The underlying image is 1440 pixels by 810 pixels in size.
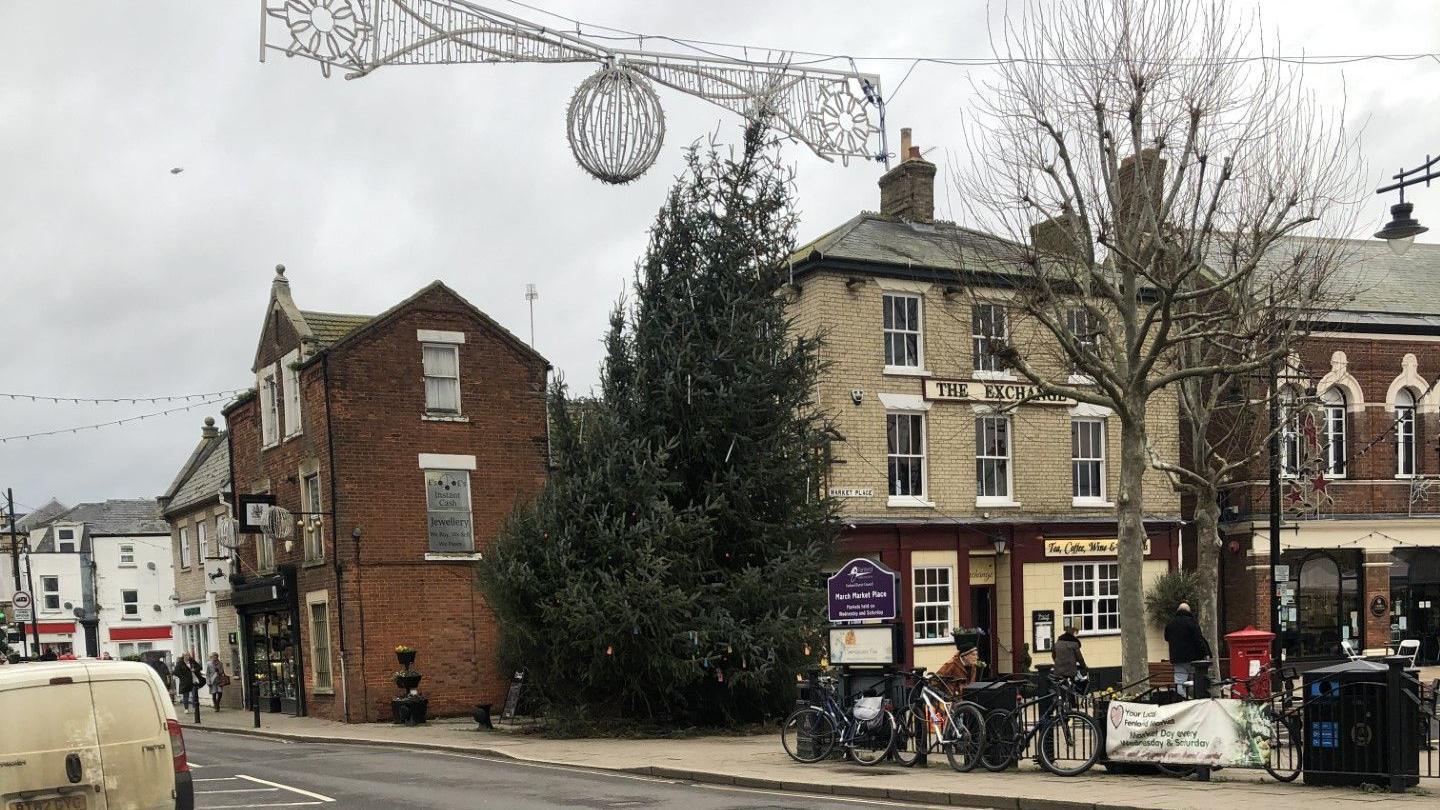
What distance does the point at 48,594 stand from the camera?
7562cm

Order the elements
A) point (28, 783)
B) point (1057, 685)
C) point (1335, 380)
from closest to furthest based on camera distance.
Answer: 1. point (28, 783)
2. point (1057, 685)
3. point (1335, 380)

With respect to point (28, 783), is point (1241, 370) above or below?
above

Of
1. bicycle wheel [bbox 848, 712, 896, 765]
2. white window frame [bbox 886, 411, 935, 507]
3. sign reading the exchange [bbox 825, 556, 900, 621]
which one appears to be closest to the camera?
bicycle wheel [bbox 848, 712, 896, 765]

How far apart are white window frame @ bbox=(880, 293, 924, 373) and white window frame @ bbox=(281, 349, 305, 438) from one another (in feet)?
44.2

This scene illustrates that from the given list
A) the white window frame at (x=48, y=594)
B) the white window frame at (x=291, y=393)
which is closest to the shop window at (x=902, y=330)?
the white window frame at (x=291, y=393)

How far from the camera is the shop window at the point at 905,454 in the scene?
28.9m

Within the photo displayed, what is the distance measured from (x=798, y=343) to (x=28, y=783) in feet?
49.6

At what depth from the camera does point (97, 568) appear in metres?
71.6

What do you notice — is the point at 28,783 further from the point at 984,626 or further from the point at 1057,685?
the point at 984,626

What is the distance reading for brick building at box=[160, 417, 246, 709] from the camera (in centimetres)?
3731

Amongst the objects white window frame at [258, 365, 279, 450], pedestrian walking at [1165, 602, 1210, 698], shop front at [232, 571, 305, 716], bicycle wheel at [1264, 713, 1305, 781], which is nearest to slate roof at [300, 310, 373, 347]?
white window frame at [258, 365, 279, 450]

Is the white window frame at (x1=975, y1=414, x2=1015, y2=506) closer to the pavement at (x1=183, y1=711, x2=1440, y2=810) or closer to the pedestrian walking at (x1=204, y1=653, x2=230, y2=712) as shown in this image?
the pavement at (x1=183, y1=711, x2=1440, y2=810)

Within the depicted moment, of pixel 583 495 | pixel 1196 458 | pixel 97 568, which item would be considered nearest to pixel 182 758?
pixel 583 495

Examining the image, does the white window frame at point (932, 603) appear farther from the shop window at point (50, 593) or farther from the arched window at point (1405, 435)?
the shop window at point (50, 593)
